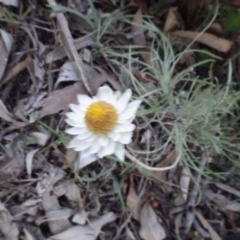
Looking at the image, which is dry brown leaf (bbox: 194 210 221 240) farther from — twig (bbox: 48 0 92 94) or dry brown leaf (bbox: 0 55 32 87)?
dry brown leaf (bbox: 0 55 32 87)

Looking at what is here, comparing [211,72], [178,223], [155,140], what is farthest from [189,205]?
[211,72]

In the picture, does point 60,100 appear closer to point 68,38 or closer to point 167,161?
point 68,38

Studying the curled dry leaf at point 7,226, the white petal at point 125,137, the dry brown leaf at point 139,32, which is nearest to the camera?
the white petal at point 125,137

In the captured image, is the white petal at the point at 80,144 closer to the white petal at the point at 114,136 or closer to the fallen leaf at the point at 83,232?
the white petal at the point at 114,136

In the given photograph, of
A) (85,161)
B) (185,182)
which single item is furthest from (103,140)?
(185,182)

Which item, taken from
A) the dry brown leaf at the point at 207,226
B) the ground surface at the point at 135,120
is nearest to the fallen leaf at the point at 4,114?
the ground surface at the point at 135,120

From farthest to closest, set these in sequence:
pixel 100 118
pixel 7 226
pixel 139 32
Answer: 1. pixel 139 32
2. pixel 7 226
3. pixel 100 118
